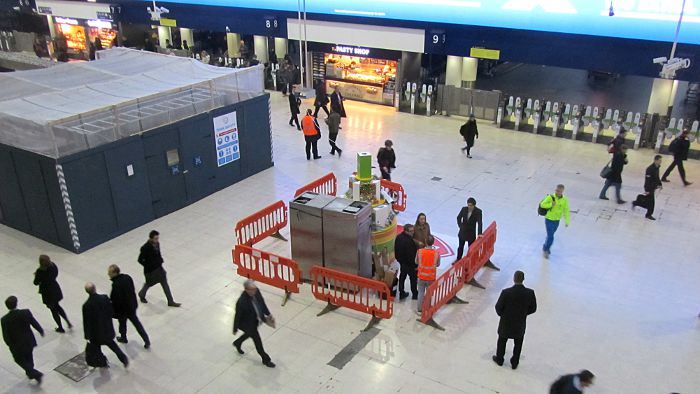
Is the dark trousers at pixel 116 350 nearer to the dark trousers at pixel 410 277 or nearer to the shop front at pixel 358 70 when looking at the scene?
the dark trousers at pixel 410 277

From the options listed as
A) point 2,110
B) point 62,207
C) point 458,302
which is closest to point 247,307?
point 458,302

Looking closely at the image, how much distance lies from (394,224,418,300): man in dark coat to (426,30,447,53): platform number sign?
12257 mm

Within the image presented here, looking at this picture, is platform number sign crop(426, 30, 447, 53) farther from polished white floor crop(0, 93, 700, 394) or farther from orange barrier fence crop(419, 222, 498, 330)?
orange barrier fence crop(419, 222, 498, 330)

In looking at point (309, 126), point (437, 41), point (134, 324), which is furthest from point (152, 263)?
point (437, 41)

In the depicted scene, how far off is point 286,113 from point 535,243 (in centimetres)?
1183

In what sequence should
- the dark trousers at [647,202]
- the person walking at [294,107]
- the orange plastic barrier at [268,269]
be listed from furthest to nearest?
the person walking at [294,107] → the dark trousers at [647,202] → the orange plastic barrier at [268,269]

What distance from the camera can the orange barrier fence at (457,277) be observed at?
9.23m

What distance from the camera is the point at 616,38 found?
57.3ft

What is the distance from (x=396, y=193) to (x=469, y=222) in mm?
3099

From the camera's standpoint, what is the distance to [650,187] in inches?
501

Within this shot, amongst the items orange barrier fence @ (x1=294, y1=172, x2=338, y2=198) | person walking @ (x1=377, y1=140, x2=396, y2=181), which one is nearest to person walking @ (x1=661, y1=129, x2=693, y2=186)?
person walking @ (x1=377, y1=140, x2=396, y2=181)

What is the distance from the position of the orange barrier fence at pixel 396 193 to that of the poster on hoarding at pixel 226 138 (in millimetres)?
4041

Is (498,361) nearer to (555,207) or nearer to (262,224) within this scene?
(555,207)

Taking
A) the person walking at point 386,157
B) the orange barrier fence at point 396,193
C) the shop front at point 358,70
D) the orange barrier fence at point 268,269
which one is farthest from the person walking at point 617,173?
the shop front at point 358,70
